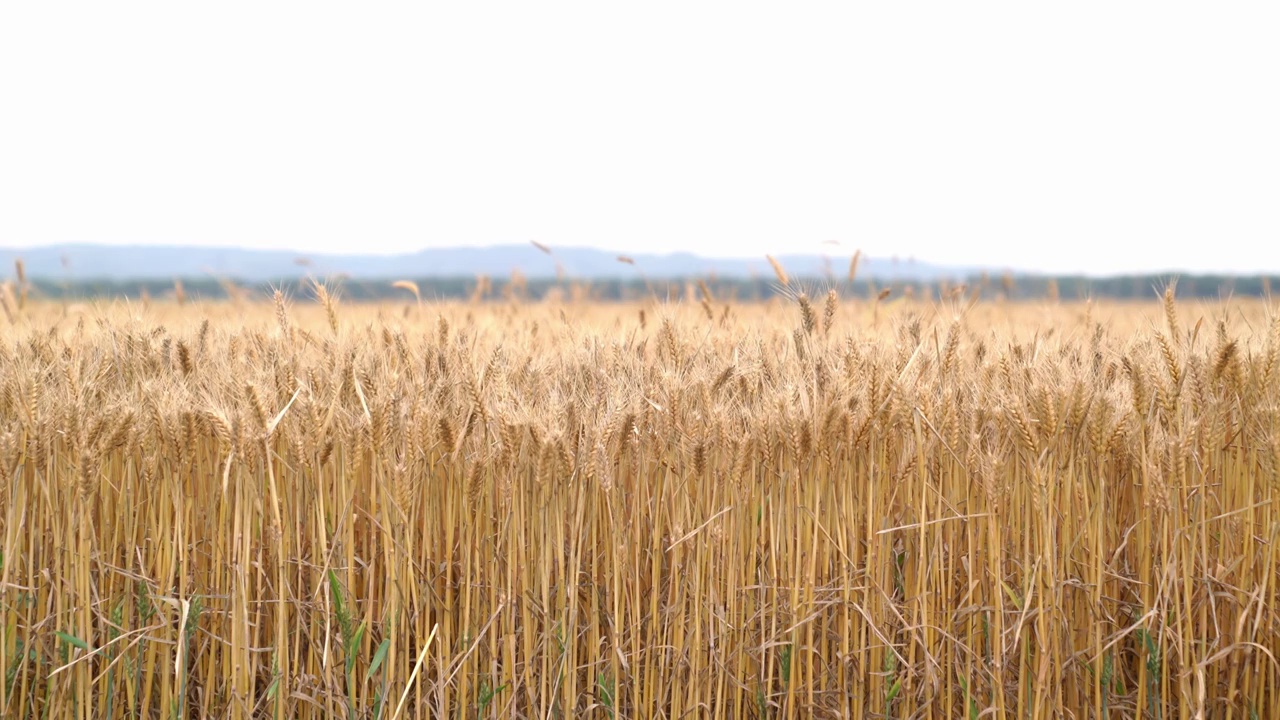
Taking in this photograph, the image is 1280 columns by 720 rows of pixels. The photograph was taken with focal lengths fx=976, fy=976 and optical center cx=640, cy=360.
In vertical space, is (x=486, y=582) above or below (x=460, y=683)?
above

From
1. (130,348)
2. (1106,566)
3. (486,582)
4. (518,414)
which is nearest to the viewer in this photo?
(518,414)

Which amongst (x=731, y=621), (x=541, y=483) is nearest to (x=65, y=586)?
(x=541, y=483)

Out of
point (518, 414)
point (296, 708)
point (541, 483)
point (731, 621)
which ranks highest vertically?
point (518, 414)

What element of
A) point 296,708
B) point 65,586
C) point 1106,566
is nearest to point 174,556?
point 65,586

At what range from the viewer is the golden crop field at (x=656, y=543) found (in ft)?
6.07

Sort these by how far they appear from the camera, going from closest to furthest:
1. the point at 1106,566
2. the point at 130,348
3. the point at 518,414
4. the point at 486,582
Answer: the point at 518,414
the point at 486,582
the point at 1106,566
the point at 130,348

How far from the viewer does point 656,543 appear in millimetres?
1923

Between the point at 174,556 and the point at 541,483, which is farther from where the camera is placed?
the point at 174,556

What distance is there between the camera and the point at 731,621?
6.28 feet

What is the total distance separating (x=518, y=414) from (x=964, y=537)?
105 cm

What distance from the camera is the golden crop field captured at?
1.85 m

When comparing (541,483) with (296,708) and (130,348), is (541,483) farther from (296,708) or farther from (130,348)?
(130,348)

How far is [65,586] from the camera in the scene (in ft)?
6.72

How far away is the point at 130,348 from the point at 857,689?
2076 millimetres
